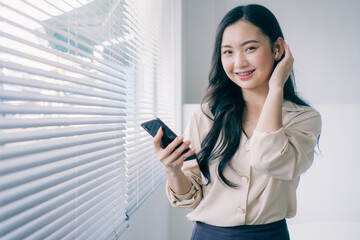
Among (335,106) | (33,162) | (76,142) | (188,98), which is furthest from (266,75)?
(188,98)

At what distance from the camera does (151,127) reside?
0.89 meters

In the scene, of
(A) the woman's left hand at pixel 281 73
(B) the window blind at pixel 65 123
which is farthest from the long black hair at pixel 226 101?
(B) the window blind at pixel 65 123

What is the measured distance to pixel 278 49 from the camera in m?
1.11

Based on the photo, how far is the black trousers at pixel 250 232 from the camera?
101 cm

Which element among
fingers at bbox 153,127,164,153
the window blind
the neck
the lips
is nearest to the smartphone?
fingers at bbox 153,127,164,153

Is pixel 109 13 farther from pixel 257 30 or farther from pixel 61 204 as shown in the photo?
pixel 61 204

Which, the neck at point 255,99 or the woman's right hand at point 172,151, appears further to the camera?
the neck at point 255,99

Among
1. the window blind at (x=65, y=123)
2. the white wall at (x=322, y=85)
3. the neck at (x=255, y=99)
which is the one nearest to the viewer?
the window blind at (x=65, y=123)

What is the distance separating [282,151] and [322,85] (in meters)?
1.69

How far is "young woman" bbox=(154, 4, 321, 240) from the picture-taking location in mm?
917

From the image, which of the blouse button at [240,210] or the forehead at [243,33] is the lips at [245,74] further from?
the blouse button at [240,210]

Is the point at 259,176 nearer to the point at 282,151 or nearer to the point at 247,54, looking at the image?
the point at 282,151

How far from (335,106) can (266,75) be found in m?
1.28

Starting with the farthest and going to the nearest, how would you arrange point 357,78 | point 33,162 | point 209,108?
point 357,78, point 209,108, point 33,162
